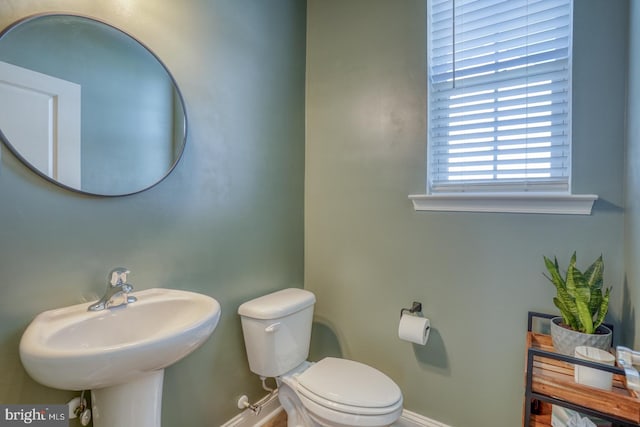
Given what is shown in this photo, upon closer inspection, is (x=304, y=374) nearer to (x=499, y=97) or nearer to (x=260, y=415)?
(x=260, y=415)

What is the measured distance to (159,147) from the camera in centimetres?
127

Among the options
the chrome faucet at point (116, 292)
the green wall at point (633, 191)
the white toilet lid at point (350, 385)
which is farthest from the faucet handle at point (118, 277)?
the green wall at point (633, 191)

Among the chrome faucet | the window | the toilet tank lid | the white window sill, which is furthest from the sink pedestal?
the window

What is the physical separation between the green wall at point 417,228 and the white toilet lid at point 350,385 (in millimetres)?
312

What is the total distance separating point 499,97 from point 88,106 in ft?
5.48

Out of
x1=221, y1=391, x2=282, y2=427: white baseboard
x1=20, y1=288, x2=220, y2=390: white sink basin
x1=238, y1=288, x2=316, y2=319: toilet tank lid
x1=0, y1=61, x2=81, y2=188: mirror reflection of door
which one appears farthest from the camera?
x1=221, y1=391, x2=282, y2=427: white baseboard

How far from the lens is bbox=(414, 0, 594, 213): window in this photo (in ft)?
4.42

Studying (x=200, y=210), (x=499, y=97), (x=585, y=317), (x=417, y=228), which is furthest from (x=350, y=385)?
(x=499, y=97)

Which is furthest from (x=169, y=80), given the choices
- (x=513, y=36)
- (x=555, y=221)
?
(x=555, y=221)

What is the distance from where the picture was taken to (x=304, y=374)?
1.49 metres

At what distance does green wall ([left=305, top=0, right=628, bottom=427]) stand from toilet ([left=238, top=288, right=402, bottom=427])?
32cm

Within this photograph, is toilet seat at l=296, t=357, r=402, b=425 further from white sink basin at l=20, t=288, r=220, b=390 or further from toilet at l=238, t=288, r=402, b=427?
white sink basin at l=20, t=288, r=220, b=390

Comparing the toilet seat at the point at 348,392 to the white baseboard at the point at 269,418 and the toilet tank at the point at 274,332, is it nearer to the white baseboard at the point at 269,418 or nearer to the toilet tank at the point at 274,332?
the toilet tank at the point at 274,332

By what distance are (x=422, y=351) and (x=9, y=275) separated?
169cm
